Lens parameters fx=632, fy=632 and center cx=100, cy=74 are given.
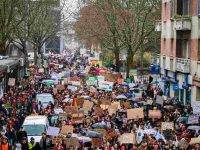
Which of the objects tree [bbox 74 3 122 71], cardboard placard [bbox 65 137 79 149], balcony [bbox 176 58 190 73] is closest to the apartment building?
balcony [bbox 176 58 190 73]

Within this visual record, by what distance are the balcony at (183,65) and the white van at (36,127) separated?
46.8 ft

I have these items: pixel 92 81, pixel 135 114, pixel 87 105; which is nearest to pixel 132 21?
pixel 92 81

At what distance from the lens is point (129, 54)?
52.7 m

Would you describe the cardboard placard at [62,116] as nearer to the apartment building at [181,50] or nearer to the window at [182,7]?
the apartment building at [181,50]

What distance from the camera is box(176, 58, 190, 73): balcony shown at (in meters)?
39.2

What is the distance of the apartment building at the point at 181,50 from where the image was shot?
124 feet

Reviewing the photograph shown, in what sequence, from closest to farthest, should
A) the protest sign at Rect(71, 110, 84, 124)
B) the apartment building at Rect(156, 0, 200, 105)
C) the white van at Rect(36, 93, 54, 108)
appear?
the protest sign at Rect(71, 110, 84, 124) → the white van at Rect(36, 93, 54, 108) → the apartment building at Rect(156, 0, 200, 105)

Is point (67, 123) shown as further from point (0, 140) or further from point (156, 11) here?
point (156, 11)

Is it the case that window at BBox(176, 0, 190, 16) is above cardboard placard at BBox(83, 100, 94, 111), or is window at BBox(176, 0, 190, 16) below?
above

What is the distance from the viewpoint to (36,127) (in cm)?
2642

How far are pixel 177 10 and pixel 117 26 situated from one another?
14.3m

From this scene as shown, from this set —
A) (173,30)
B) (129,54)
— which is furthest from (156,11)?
(173,30)

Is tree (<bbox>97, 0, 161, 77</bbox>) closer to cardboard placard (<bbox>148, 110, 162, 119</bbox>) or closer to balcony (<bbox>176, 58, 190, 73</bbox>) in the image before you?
balcony (<bbox>176, 58, 190, 73</bbox>)

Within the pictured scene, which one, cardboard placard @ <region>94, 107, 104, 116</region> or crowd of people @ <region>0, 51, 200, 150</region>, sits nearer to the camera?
crowd of people @ <region>0, 51, 200, 150</region>
